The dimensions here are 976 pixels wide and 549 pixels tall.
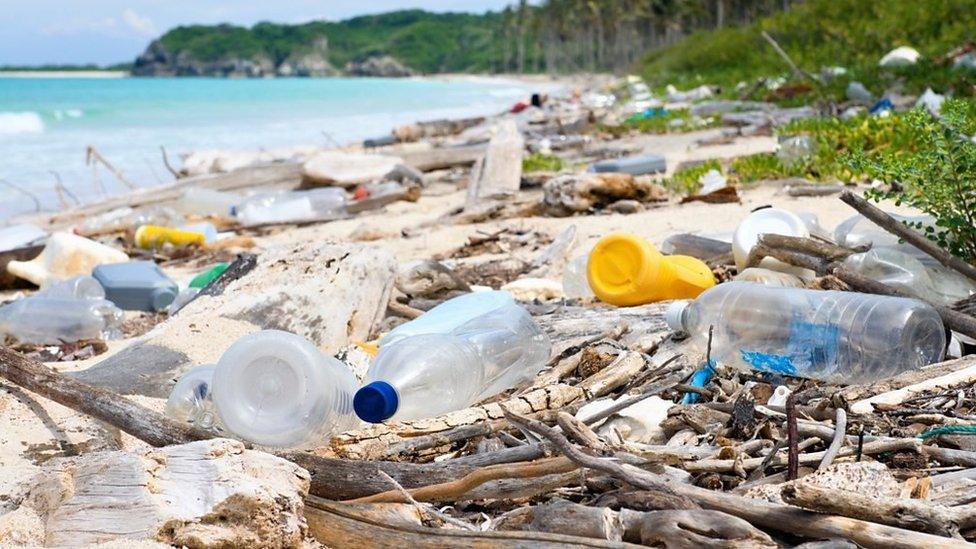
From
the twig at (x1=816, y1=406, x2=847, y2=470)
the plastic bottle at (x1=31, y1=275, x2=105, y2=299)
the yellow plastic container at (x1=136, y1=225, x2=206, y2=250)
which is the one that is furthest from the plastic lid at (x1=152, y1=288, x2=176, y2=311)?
the twig at (x1=816, y1=406, x2=847, y2=470)

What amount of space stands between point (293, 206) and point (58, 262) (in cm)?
285

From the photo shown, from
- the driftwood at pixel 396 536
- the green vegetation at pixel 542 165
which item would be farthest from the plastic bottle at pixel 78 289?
the green vegetation at pixel 542 165

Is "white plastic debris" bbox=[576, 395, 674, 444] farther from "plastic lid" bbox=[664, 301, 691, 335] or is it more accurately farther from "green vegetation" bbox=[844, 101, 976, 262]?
"green vegetation" bbox=[844, 101, 976, 262]

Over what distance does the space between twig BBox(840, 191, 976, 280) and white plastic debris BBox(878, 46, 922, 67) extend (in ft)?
35.6

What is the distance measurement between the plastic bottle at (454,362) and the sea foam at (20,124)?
2675 centimetres

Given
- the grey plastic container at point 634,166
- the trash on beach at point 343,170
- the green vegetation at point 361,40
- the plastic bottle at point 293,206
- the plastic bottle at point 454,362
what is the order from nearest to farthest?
the plastic bottle at point 454,362, the plastic bottle at point 293,206, the grey plastic container at point 634,166, the trash on beach at point 343,170, the green vegetation at point 361,40

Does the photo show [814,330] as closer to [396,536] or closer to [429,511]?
[429,511]

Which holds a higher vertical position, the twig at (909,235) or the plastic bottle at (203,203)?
the twig at (909,235)

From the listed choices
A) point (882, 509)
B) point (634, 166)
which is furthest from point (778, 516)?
point (634, 166)

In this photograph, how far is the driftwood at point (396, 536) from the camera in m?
1.97

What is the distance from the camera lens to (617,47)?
84.4 meters

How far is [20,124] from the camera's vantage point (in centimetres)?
3005

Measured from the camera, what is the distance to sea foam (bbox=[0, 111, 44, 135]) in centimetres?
2816

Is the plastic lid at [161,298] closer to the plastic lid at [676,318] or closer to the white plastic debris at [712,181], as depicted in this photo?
the plastic lid at [676,318]
